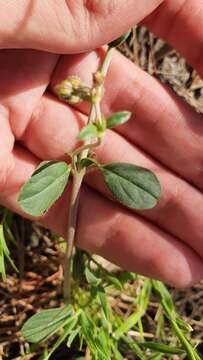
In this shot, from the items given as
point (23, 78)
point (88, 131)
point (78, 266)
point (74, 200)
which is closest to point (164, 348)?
point (78, 266)

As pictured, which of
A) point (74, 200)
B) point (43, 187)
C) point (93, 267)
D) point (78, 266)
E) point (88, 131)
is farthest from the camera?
point (93, 267)

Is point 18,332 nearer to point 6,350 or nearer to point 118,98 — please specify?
point 6,350

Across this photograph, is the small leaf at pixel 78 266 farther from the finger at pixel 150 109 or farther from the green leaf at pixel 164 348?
the finger at pixel 150 109

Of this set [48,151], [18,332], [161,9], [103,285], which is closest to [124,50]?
[161,9]

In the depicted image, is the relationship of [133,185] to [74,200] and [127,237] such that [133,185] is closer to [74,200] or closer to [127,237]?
[74,200]

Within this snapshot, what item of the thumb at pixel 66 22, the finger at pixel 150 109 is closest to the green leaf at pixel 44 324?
the finger at pixel 150 109
